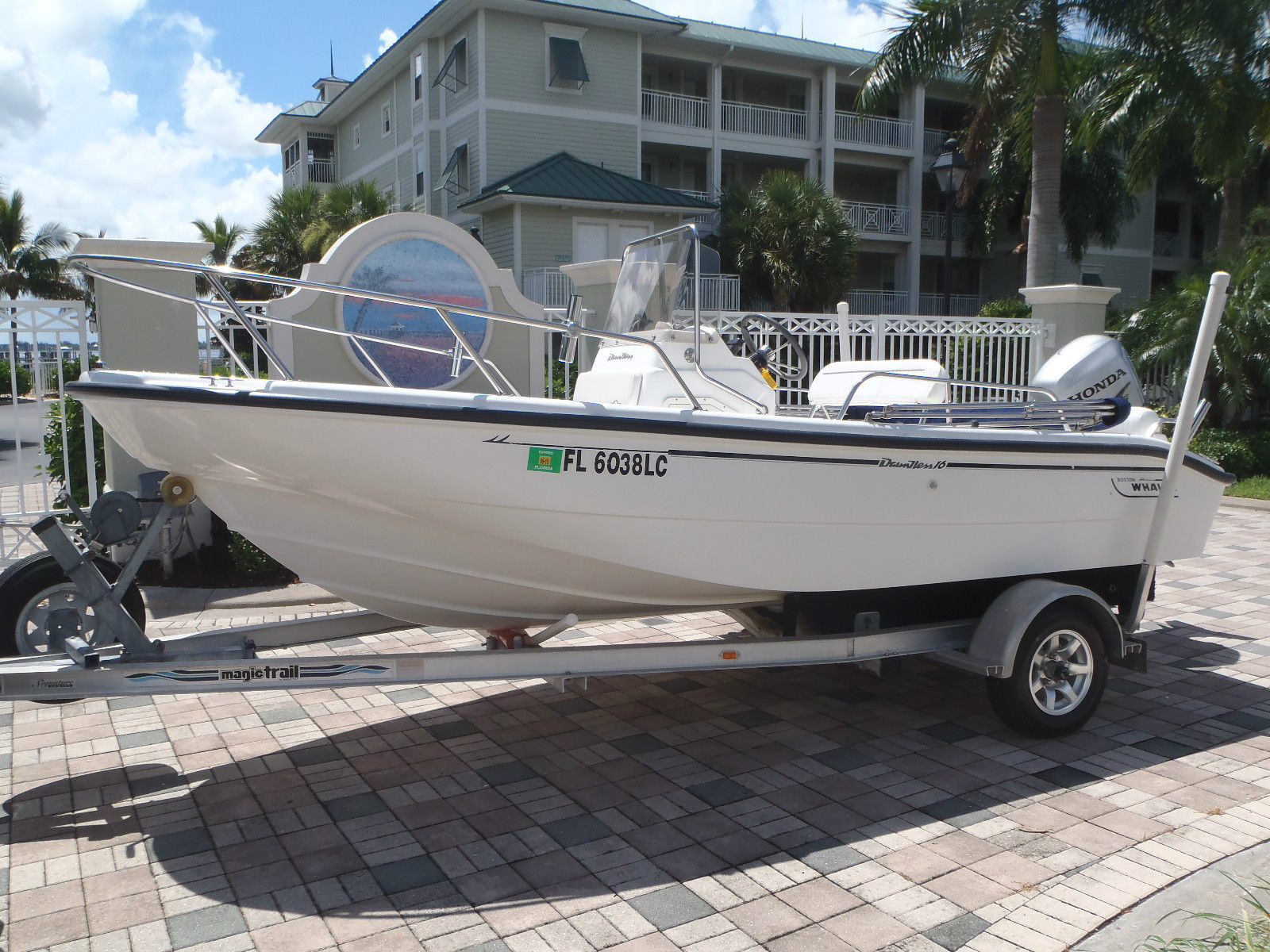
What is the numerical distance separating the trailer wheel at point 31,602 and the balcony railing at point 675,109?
24.6 meters

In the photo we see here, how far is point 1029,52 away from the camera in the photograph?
14.6m

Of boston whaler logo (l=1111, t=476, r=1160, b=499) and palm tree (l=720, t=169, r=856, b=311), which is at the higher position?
palm tree (l=720, t=169, r=856, b=311)

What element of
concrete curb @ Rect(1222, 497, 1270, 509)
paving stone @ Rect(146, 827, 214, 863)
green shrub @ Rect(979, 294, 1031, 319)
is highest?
green shrub @ Rect(979, 294, 1031, 319)

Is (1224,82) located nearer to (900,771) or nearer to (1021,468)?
(1021,468)

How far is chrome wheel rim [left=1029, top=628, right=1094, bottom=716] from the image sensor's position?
4539mm

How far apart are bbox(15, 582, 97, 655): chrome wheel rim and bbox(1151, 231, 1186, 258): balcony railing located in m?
37.8

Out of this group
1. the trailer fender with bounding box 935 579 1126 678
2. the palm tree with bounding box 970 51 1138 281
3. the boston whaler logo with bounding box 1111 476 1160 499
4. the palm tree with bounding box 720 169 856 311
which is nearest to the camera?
the trailer fender with bounding box 935 579 1126 678

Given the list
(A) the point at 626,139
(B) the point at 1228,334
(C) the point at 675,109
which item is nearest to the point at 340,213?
(A) the point at 626,139

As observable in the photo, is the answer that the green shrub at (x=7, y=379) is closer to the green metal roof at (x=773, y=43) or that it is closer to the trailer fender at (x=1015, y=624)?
the green metal roof at (x=773, y=43)

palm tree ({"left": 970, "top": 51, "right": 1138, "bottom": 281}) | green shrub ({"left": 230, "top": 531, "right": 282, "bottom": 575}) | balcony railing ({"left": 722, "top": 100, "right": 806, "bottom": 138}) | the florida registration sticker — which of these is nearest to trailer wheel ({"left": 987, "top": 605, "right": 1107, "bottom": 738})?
the florida registration sticker

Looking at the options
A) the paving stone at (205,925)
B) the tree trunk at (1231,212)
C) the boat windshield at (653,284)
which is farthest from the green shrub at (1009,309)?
the paving stone at (205,925)

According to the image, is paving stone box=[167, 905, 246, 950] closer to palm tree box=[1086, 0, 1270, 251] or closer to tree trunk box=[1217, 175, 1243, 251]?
palm tree box=[1086, 0, 1270, 251]

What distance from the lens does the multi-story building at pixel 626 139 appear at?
76.5 feet

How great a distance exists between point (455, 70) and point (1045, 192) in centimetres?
1526
